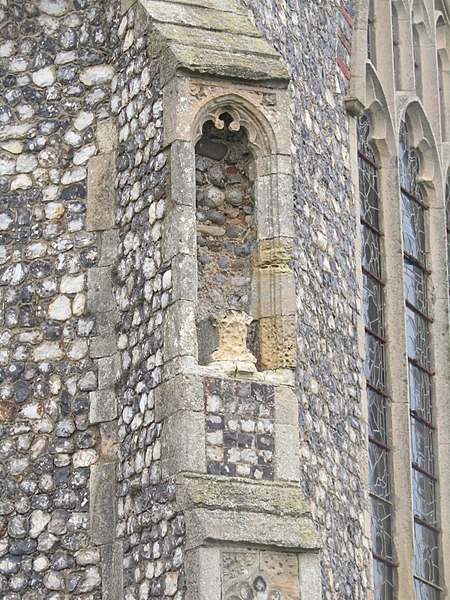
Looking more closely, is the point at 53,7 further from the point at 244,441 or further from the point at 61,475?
the point at 244,441

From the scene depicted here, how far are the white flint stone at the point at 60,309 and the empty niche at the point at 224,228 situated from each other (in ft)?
3.54

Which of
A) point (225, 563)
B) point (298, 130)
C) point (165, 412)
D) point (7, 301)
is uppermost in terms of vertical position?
point (298, 130)

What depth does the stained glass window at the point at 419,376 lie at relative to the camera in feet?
58.2

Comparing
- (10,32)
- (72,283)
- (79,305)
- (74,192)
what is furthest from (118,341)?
(10,32)

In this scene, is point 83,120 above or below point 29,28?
below

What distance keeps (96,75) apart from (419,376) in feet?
15.1

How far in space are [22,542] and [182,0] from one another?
11.8 feet

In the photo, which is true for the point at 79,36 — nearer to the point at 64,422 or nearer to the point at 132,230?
the point at 132,230

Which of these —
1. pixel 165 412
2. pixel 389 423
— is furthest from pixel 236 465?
pixel 389 423

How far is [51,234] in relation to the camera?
14.8 m

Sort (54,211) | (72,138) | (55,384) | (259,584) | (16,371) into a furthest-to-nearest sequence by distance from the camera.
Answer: (72,138)
(54,211)
(16,371)
(55,384)
(259,584)

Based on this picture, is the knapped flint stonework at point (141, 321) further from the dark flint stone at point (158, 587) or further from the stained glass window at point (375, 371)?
the stained glass window at point (375, 371)

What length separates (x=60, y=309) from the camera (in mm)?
14672

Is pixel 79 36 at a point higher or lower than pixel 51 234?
higher
